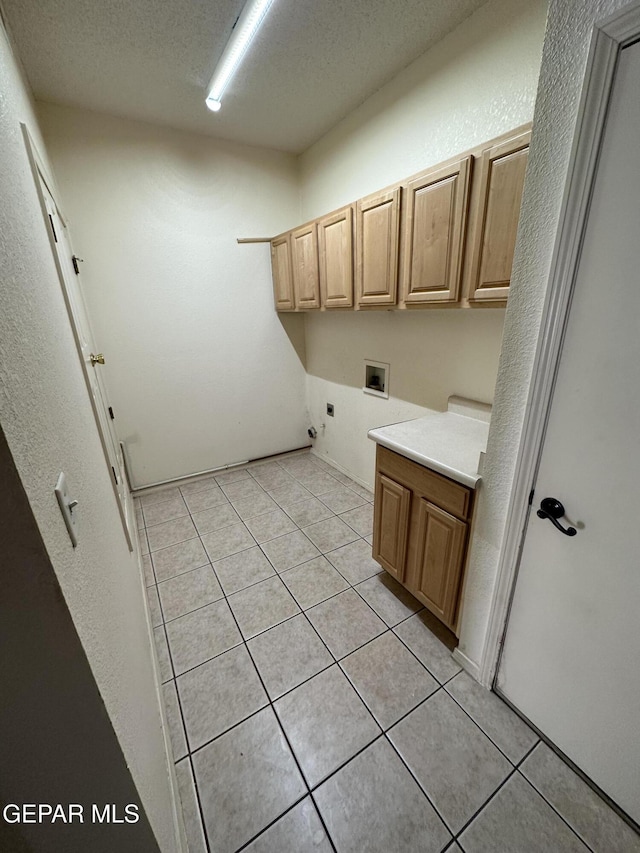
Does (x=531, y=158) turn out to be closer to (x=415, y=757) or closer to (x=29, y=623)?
(x=29, y=623)

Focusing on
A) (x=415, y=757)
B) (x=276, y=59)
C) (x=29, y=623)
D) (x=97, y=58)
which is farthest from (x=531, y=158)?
(x=97, y=58)

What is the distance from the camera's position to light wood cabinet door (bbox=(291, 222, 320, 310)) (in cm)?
244

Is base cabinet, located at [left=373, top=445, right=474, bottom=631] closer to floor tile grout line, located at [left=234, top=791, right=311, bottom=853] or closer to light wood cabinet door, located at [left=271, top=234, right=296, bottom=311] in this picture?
floor tile grout line, located at [left=234, top=791, right=311, bottom=853]

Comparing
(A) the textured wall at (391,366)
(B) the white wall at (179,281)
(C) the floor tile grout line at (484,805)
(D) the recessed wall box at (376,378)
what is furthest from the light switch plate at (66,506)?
(B) the white wall at (179,281)

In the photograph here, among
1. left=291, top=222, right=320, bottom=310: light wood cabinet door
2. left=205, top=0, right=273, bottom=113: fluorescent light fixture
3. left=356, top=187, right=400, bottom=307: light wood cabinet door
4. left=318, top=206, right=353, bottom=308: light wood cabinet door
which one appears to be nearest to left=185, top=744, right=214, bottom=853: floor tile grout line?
left=356, top=187, right=400, bottom=307: light wood cabinet door

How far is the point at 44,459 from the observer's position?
53cm

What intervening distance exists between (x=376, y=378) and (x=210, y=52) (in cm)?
208

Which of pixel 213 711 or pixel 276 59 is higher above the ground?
pixel 276 59

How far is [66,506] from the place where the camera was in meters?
0.56

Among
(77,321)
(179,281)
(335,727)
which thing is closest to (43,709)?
(335,727)

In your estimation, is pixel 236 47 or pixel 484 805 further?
pixel 236 47

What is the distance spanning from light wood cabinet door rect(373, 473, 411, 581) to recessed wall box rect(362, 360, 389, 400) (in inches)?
37.8

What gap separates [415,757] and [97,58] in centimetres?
354

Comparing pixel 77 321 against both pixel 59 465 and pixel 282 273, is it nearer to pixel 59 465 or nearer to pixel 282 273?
pixel 59 465
